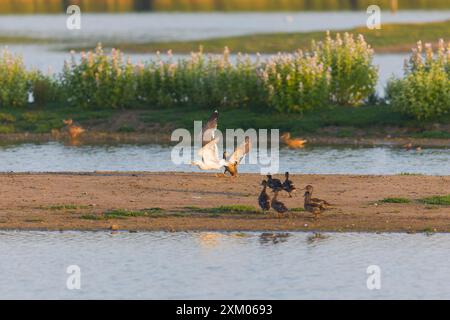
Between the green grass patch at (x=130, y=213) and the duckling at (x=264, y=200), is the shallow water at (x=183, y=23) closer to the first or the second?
the green grass patch at (x=130, y=213)

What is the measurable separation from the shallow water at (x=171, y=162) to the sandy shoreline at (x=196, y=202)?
82.4 inches

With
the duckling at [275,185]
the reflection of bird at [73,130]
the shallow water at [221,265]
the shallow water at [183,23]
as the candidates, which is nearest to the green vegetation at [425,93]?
the reflection of bird at [73,130]

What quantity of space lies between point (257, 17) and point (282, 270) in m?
82.9

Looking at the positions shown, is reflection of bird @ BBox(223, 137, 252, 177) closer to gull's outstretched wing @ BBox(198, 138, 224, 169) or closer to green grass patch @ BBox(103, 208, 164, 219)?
gull's outstretched wing @ BBox(198, 138, 224, 169)

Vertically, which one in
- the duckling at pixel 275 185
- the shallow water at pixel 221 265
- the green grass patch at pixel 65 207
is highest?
the duckling at pixel 275 185

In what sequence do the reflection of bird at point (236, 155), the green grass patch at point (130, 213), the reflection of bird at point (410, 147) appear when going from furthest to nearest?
the reflection of bird at point (410, 147) < the reflection of bird at point (236, 155) < the green grass patch at point (130, 213)

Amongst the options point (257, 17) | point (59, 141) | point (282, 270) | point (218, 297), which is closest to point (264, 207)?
point (282, 270)

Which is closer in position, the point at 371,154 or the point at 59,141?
the point at 371,154

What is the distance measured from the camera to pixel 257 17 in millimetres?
101250

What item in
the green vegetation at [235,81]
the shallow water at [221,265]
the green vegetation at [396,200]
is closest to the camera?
the shallow water at [221,265]

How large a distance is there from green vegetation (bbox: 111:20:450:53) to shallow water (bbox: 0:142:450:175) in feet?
89.3

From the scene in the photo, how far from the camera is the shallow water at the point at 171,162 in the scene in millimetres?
29031

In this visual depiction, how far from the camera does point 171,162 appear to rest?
30328 millimetres
